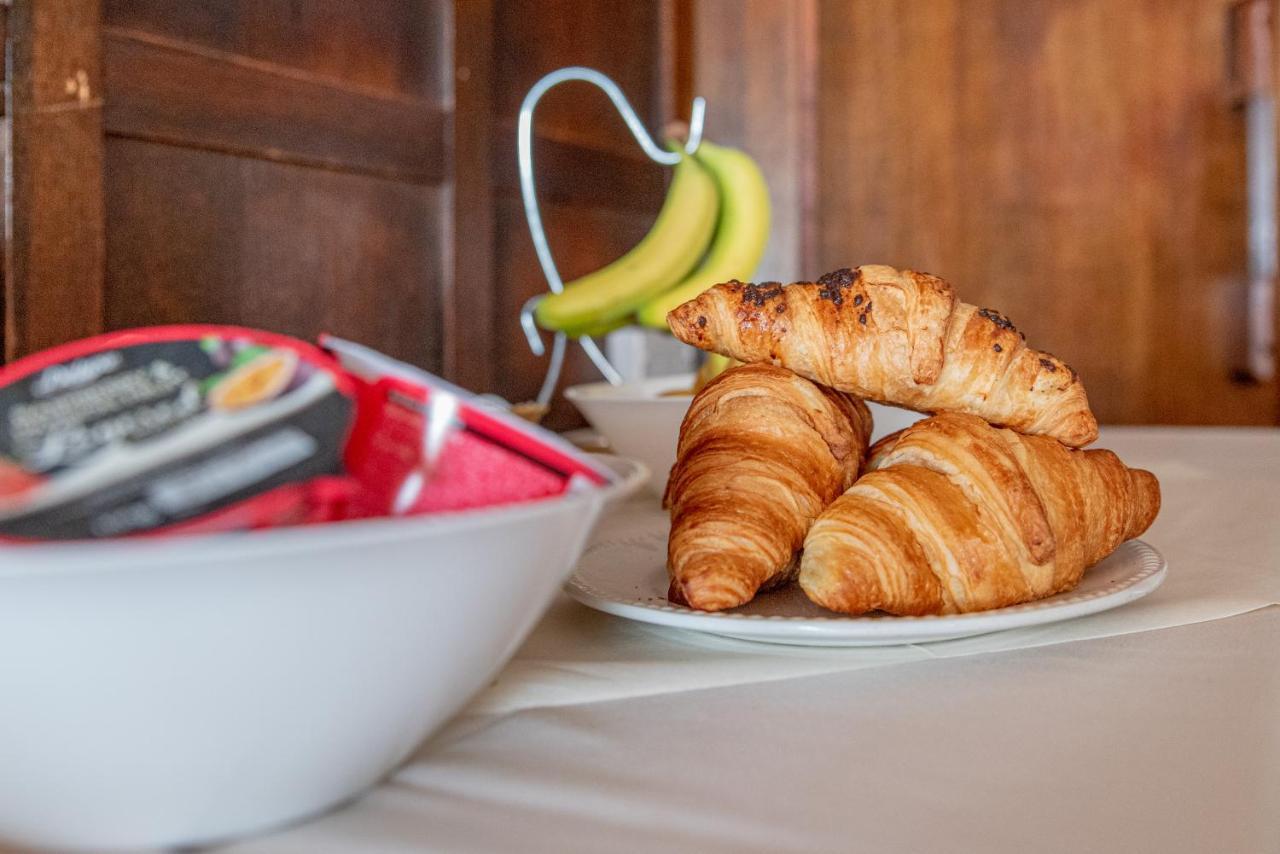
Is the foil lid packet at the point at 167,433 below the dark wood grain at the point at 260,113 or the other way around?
below

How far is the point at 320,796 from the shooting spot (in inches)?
12.1

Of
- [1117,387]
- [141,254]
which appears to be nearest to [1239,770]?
[141,254]

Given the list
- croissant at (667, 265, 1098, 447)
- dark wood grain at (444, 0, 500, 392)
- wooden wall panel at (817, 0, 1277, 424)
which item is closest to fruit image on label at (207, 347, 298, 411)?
croissant at (667, 265, 1098, 447)

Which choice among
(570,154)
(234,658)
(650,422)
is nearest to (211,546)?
(234,658)

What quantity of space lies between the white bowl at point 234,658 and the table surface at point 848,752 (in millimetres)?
28

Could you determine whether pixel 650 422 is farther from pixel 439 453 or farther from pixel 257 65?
pixel 257 65

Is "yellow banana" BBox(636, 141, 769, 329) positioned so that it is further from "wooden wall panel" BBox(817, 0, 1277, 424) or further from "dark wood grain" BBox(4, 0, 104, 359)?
"wooden wall panel" BBox(817, 0, 1277, 424)

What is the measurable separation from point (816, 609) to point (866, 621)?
0.30 feet

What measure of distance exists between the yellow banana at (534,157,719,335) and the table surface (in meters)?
0.83

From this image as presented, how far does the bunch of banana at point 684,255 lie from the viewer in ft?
4.43

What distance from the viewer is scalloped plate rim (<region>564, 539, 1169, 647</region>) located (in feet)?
1.52

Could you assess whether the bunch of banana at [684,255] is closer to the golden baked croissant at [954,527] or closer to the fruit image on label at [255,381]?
the golden baked croissant at [954,527]

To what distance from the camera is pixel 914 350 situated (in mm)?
582

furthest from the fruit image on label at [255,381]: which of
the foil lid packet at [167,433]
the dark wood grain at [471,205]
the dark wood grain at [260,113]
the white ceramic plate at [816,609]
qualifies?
the dark wood grain at [471,205]
